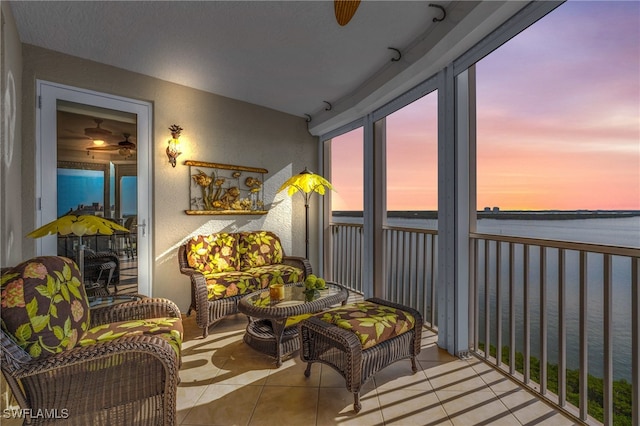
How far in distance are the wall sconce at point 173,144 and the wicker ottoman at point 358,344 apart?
2506 mm

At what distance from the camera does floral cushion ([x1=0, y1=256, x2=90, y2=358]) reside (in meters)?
1.40

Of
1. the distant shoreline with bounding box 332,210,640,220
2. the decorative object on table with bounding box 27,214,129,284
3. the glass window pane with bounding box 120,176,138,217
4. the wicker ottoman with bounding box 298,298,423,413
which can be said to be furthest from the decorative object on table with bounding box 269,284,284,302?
the glass window pane with bounding box 120,176,138,217

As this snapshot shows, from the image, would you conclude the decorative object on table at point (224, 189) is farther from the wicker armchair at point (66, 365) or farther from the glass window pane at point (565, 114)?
the glass window pane at point (565, 114)

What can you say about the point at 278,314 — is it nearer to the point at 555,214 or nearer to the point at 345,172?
the point at 555,214

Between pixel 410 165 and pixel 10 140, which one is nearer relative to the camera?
pixel 10 140

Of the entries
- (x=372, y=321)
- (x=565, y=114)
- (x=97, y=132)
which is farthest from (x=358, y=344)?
(x=97, y=132)

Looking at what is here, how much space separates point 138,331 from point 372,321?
147 centimetres

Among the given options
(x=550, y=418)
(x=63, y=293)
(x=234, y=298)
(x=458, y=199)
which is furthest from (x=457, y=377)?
(x=63, y=293)

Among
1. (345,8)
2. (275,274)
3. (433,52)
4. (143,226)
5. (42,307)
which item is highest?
(433,52)

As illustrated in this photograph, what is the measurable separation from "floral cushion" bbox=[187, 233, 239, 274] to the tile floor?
41.6 inches

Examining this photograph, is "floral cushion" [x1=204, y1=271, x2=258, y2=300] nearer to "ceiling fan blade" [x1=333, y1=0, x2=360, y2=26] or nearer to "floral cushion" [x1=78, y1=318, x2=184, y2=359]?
"floral cushion" [x1=78, y1=318, x2=184, y2=359]

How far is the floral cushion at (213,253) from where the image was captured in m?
3.41

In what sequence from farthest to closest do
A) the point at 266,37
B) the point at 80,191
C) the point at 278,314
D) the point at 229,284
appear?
the point at 229,284
the point at 80,191
the point at 266,37
the point at 278,314

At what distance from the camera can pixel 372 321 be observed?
205 cm
